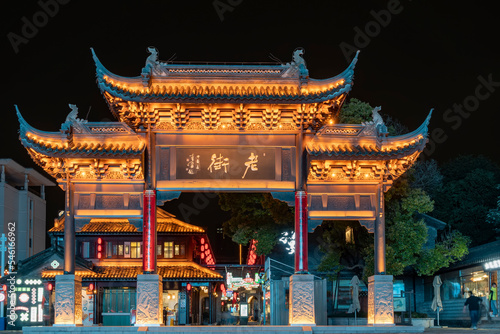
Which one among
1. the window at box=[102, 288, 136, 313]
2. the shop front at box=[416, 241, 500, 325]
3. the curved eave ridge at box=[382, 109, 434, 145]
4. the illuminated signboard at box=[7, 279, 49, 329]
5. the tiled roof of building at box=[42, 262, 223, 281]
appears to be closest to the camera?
the curved eave ridge at box=[382, 109, 434, 145]

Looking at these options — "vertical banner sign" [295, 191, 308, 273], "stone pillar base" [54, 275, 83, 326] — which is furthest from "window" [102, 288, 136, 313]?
"vertical banner sign" [295, 191, 308, 273]

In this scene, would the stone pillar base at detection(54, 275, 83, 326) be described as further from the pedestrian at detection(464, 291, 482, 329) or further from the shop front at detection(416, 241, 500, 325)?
the shop front at detection(416, 241, 500, 325)

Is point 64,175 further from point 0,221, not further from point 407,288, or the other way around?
point 0,221

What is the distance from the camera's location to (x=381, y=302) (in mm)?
18016

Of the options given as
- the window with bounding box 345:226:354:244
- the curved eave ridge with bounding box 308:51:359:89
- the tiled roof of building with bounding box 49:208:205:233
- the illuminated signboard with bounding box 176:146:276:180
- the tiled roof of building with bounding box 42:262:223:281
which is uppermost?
the curved eave ridge with bounding box 308:51:359:89

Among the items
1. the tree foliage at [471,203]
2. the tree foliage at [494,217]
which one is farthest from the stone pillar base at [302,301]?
the tree foliage at [471,203]

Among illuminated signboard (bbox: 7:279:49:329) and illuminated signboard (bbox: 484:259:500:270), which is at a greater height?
illuminated signboard (bbox: 484:259:500:270)

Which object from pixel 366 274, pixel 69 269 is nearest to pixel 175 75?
pixel 69 269

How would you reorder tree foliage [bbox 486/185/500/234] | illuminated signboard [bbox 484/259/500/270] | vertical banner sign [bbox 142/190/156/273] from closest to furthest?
1. vertical banner sign [bbox 142/190/156/273]
2. illuminated signboard [bbox 484/259/500/270]
3. tree foliage [bbox 486/185/500/234]

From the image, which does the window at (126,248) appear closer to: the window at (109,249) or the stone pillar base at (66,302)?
the window at (109,249)

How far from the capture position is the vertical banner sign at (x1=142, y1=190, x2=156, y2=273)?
17625mm

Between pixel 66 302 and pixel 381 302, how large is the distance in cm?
826

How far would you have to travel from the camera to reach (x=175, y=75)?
18.3 meters

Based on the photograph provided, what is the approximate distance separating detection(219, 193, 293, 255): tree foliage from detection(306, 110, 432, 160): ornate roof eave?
803 centimetres
